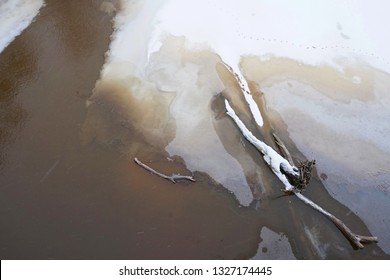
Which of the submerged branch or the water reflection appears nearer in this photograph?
the submerged branch

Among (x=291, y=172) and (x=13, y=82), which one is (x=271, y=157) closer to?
(x=291, y=172)

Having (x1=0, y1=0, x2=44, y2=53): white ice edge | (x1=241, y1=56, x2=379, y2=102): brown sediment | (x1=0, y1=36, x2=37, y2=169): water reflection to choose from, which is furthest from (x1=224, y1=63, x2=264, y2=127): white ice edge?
(x1=0, y1=0, x2=44, y2=53): white ice edge

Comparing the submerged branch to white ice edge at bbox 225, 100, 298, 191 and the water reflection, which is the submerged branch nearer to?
white ice edge at bbox 225, 100, 298, 191

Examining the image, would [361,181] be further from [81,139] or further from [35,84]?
[35,84]

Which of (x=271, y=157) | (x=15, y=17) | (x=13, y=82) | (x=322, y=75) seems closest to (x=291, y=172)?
(x=271, y=157)

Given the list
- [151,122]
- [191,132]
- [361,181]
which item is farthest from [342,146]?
[151,122]
